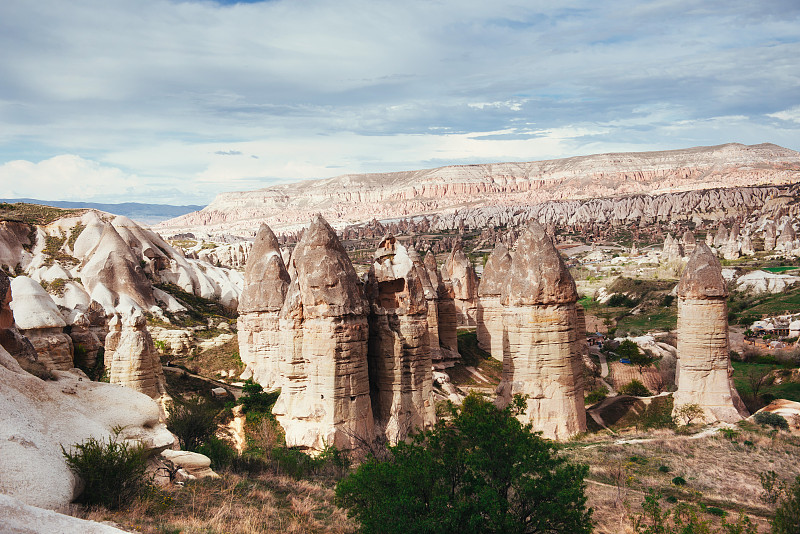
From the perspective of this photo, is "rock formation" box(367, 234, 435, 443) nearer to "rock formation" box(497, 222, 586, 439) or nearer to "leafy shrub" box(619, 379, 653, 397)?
"rock formation" box(497, 222, 586, 439)

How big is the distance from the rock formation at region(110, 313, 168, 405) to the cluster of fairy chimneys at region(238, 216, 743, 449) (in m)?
3.70

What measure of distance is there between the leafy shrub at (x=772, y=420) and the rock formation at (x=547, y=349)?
4.32 metres

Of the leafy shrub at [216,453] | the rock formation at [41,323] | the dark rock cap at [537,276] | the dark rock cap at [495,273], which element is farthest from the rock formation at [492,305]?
the rock formation at [41,323]

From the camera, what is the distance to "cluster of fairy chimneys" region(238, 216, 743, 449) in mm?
13703

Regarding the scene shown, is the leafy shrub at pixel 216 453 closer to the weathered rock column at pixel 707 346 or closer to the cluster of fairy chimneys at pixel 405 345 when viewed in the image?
the cluster of fairy chimneys at pixel 405 345

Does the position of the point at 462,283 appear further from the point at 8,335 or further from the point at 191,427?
the point at 8,335

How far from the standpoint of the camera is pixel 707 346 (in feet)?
53.8

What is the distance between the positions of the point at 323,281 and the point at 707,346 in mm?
10331

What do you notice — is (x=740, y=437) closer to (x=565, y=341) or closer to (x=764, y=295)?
(x=565, y=341)

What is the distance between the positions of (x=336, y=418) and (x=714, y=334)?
403 inches

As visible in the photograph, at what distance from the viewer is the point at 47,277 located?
28.8m

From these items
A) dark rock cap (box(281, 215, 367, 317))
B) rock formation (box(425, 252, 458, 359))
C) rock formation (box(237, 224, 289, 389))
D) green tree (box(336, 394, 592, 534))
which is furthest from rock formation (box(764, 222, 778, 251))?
green tree (box(336, 394, 592, 534))

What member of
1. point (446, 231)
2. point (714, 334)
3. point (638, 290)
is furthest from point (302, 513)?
point (446, 231)

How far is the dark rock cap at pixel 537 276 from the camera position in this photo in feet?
50.5
